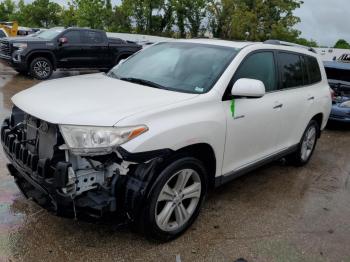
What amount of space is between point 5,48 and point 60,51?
5.69ft

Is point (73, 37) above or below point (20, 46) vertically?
above

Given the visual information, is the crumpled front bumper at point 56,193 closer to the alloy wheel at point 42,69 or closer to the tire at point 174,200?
the tire at point 174,200

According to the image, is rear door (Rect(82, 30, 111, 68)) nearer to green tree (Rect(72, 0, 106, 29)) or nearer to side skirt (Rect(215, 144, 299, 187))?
side skirt (Rect(215, 144, 299, 187))

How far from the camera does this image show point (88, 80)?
417 centimetres

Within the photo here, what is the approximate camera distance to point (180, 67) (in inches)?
163

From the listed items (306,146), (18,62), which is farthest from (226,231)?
(18,62)

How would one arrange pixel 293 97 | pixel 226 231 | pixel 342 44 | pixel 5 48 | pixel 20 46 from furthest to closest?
pixel 342 44, pixel 5 48, pixel 20 46, pixel 293 97, pixel 226 231

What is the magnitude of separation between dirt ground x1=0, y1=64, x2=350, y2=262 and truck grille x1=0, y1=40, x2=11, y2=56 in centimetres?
839

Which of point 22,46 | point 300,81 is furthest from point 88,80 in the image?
point 22,46

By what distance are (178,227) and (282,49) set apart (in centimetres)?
267

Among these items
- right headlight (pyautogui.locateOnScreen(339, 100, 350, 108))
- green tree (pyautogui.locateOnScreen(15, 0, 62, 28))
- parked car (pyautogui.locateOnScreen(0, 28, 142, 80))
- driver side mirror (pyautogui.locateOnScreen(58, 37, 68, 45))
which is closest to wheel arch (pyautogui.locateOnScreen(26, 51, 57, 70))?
parked car (pyautogui.locateOnScreen(0, 28, 142, 80))

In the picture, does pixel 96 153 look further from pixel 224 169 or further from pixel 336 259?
pixel 336 259

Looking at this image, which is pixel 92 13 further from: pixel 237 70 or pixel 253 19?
pixel 237 70

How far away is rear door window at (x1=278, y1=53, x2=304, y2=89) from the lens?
4.86 m
